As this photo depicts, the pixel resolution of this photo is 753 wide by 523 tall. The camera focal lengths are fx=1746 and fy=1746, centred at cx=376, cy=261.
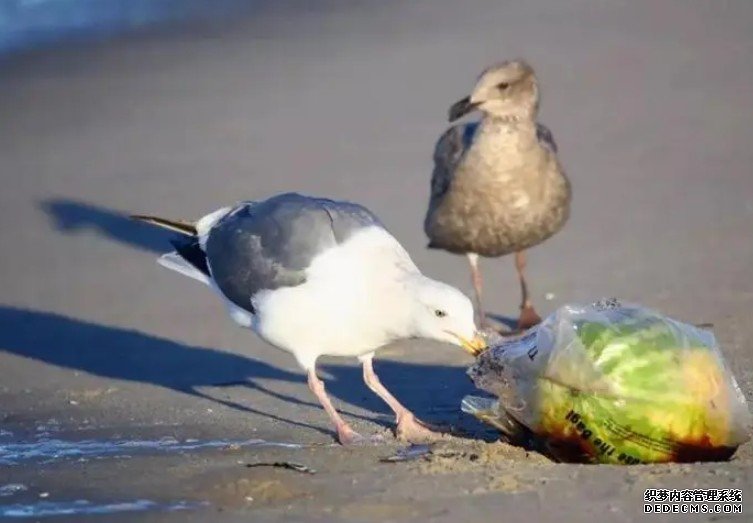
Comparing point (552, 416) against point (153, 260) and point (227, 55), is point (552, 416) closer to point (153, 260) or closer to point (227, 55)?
point (153, 260)

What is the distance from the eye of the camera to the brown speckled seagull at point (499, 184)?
320 inches

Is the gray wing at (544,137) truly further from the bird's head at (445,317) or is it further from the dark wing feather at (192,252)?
the bird's head at (445,317)

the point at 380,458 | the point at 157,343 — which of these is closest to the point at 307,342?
the point at 380,458

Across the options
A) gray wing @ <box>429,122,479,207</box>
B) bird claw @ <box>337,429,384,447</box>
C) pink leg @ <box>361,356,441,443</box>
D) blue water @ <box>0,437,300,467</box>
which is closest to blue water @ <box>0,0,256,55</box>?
gray wing @ <box>429,122,479,207</box>

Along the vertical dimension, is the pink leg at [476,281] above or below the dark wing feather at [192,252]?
below

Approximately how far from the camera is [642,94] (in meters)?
11.0

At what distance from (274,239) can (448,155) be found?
240 cm

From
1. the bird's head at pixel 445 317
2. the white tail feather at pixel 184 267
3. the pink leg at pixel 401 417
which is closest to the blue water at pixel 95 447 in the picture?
the pink leg at pixel 401 417

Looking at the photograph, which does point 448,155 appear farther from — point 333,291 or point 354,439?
point 354,439

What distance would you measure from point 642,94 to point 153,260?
3.65m

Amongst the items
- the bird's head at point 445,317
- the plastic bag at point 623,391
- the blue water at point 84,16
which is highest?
the blue water at point 84,16

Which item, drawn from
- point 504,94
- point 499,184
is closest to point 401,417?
point 499,184

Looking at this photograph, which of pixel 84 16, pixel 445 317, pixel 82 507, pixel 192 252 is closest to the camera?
pixel 82 507

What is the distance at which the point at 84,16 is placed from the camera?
601 inches
